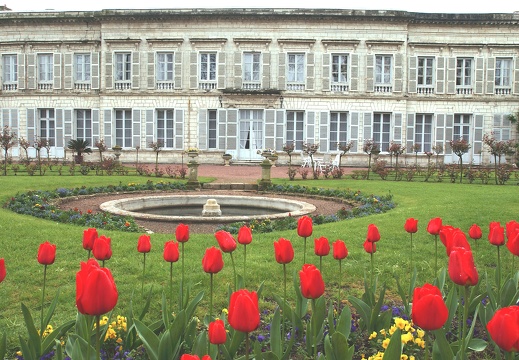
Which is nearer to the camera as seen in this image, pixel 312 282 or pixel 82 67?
pixel 312 282

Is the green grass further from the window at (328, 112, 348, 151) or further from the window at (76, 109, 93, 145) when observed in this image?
the window at (76, 109, 93, 145)

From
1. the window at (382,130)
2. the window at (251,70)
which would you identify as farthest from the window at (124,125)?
the window at (382,130)

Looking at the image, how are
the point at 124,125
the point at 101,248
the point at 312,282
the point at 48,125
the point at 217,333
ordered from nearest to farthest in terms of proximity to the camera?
the point at 217,333 → the point at 312,282 → the point at 101,248 → the point at 124,125 → the point at 48,125

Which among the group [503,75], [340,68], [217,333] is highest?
[340,68]

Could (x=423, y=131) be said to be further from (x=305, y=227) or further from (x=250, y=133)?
(x=305, y=227)

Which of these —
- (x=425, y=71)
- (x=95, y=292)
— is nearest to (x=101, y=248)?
(x=95, y=292)

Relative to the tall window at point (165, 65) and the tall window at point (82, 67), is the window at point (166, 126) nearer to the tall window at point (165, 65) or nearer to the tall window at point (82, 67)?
the tall window at point (165, 65)

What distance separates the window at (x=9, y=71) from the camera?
27048 mm

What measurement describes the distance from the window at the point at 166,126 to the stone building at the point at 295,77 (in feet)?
0.18

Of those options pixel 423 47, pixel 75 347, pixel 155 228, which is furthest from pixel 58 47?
pixel 75 347

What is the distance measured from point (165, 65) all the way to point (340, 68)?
8.57 meters

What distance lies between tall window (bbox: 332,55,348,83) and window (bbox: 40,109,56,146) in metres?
14.4

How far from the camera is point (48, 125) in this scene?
1069 inches

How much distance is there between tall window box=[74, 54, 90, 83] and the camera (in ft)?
87.5
